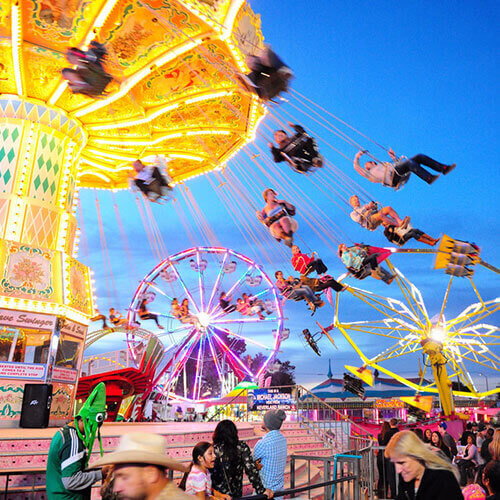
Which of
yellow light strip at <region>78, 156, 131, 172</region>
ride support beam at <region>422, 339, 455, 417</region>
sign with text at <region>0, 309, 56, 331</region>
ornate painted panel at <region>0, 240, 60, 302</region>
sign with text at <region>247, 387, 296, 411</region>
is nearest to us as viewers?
sign with text at <region>0, 309, 56, 331</region>

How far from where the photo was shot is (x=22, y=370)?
10.6m

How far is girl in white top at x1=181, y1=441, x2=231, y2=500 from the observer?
4.14 m

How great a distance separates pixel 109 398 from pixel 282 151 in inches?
410

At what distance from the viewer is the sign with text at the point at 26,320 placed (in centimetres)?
1068

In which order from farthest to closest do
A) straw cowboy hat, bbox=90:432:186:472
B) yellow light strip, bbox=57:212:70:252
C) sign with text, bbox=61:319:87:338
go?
1. yellow light strip, bbox=57:212:70:252
2. sign with text, bbox=61:319:87:338
3. straw cowboy hat, bbox=90:432:186:472

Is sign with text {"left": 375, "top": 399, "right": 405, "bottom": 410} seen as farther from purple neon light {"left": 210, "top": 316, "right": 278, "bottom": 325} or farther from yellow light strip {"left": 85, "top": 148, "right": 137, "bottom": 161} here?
yellow light strip {"left": 85, "top": 148, "right": 137, "bottom": 161}

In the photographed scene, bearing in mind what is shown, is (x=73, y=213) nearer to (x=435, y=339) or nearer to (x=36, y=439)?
(x=36, y=439)

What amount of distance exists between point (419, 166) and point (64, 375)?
900cm

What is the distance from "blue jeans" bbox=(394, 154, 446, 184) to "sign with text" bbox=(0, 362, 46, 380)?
8633 millimetres

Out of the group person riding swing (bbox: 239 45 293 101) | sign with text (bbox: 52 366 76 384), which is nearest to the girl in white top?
person riding swing (bbox: 239 45 293 101)

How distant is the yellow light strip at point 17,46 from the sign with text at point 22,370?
21.3ft

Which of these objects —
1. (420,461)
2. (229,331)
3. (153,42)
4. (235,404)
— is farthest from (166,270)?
(420,461)

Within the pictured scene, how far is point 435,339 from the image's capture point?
25.2 meters

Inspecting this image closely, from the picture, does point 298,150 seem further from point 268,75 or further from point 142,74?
point 142,74
